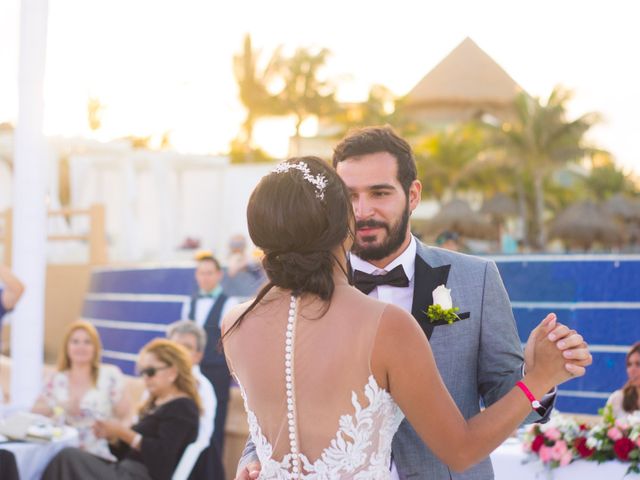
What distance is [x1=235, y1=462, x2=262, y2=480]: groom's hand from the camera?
2.60 metres

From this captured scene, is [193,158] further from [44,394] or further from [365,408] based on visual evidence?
[365,408]

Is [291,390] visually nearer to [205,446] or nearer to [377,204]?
[377,204]

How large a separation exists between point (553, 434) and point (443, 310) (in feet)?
7.92

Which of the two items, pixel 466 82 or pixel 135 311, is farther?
pixel 466 82

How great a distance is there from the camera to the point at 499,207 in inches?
1236

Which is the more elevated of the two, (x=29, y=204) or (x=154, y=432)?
(x=29, y=204)

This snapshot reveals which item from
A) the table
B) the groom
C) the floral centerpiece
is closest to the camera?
the groom

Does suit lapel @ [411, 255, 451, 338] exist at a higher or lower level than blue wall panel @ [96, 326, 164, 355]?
higher

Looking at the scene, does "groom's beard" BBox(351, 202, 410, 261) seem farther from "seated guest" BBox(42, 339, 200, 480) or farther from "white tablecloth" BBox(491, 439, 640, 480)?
"seated guest" BBox(42, 339, 200, 480)

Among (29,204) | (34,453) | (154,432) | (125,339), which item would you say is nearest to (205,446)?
(154,432)

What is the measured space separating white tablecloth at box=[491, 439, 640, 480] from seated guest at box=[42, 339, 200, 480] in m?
2.49

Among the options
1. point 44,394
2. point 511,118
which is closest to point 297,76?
point 511,118

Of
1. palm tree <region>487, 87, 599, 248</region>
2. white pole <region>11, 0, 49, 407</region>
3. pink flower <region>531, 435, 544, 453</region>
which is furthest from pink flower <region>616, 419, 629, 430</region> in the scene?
palm tree <region>487, 87, 599, 248</region>

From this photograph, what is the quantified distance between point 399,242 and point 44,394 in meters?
5.55
